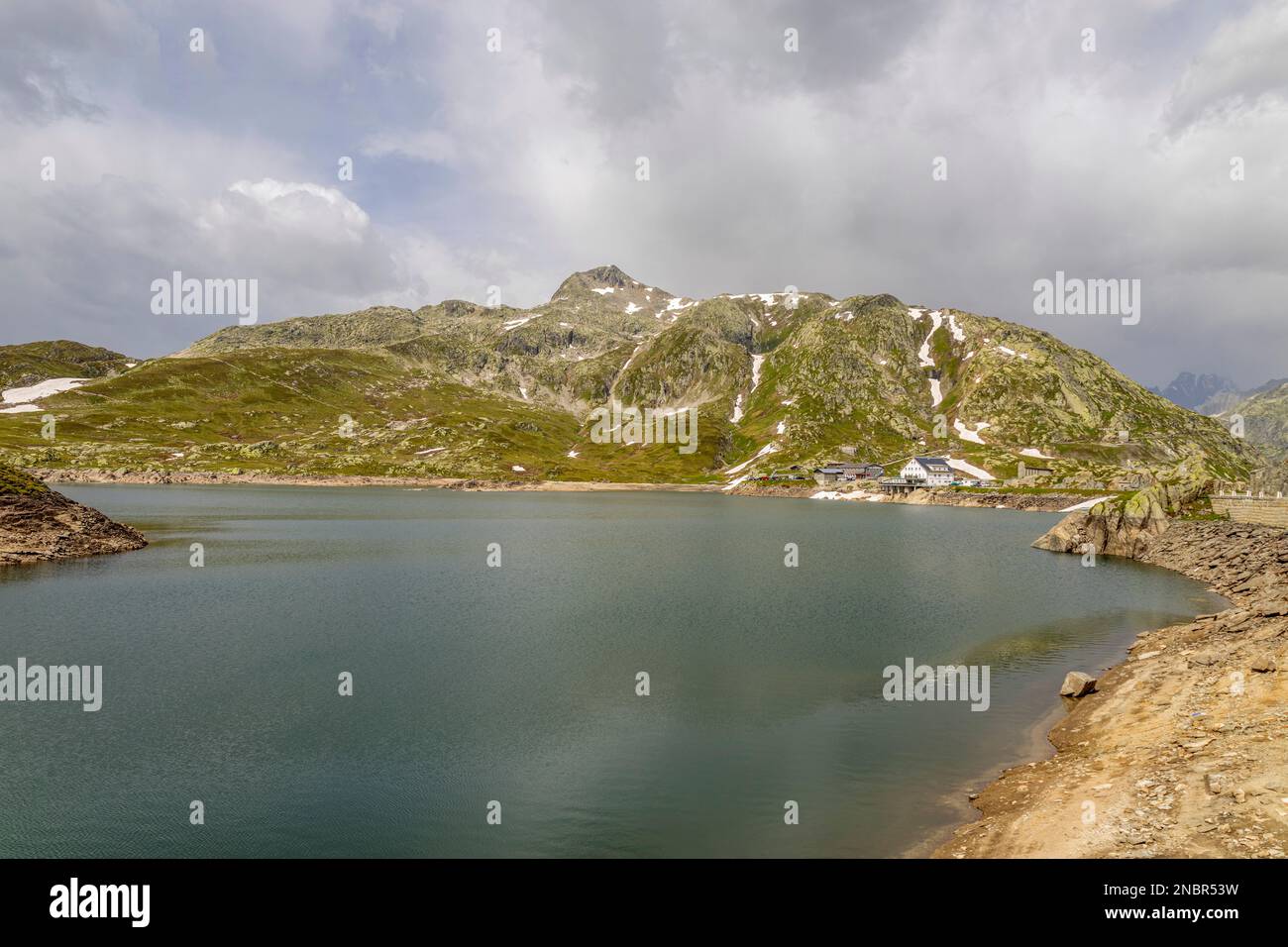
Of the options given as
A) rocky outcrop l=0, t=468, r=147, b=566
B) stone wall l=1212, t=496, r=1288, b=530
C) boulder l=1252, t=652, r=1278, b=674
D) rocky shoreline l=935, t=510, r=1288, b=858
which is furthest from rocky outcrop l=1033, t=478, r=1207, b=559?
rocky outcrop l=0, t=468, r=147, b=566

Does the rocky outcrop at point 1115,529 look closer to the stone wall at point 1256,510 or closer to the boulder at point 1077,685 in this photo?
the stone wall at point 1256,510

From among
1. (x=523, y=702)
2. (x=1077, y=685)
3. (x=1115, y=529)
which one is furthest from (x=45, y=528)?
(x=1115, y=529)

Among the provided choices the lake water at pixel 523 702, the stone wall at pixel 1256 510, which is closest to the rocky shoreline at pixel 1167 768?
the lake water at pixel 523 702

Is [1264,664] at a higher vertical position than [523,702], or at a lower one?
higher

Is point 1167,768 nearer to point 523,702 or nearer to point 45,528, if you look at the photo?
point 523,702

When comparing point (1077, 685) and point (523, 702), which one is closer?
point (523, 702)

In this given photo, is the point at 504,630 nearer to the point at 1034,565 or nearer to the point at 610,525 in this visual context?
the point at 1034,565
